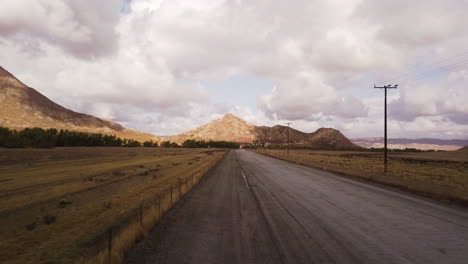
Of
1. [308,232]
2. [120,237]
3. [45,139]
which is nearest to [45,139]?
[45,139]

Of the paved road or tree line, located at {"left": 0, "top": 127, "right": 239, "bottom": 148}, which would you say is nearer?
the paved road

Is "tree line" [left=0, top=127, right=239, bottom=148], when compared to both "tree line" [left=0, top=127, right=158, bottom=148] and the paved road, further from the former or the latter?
the paved road

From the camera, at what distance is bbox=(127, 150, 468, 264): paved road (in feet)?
21.6

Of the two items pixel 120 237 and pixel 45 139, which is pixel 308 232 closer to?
pixel 120 237

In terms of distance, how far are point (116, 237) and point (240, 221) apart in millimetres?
3879

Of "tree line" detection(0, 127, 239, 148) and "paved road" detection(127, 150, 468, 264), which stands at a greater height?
"tree line" detection(0, 127, 239, 148)

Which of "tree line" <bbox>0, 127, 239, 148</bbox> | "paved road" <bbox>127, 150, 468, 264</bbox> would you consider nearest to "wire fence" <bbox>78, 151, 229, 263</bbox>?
"paved road" <bbox>127, 150, 468, 264</bbox>

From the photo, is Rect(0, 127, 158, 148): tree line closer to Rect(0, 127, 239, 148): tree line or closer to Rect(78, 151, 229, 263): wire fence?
Rect(0, 127, 239, 148): tree line

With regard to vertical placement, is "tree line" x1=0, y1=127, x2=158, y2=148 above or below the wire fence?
above

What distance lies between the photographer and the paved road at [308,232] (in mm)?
6590

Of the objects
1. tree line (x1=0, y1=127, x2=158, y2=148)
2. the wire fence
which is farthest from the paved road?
tree line (x1=0, y1=127, x2=158, y2=148)

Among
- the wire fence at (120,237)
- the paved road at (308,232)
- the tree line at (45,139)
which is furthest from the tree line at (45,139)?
the paved road at (308,232)

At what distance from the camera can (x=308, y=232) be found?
27.5ft

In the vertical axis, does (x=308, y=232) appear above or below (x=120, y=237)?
above
